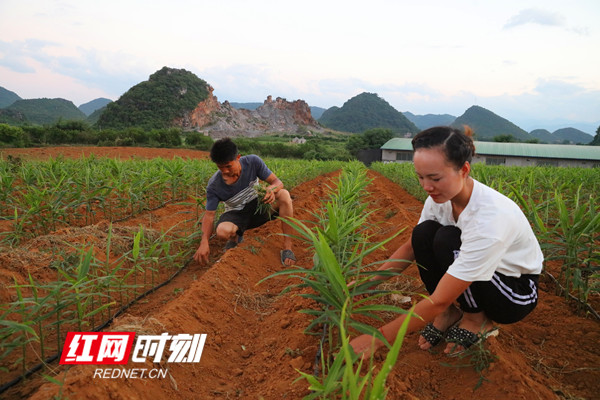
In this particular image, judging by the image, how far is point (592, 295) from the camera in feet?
8.13

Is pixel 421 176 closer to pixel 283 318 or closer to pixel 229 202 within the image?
pixel 283 318

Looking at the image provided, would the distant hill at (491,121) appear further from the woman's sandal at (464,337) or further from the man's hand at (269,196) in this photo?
the woman's sandal at (464,337)

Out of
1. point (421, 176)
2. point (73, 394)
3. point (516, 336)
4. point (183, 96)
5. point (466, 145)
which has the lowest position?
point (516, 336)

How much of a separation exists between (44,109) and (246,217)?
7656cm

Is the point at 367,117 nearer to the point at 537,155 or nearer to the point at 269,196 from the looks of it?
the point at 537,155

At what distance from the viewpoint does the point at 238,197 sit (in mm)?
3445

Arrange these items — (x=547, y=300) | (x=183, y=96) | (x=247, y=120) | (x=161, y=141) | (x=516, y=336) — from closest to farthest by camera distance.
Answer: (x=516, y=336), (x=547, y=300), (x=161, y=141), (x=183, y=96), (x=247, y=120)

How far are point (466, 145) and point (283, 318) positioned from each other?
1447 millimetres

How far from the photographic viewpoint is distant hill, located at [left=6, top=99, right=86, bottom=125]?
189ft

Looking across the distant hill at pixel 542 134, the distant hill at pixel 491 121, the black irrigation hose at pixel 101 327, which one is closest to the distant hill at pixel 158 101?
the distant hill at pixel 491 121

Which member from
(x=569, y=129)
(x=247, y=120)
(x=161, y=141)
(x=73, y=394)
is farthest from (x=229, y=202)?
(x=569, y=129)

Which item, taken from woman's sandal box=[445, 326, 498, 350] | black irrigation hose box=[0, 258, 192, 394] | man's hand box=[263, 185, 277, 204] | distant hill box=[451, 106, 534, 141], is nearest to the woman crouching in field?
woman's sandal box=[445, 326, 498, 350]

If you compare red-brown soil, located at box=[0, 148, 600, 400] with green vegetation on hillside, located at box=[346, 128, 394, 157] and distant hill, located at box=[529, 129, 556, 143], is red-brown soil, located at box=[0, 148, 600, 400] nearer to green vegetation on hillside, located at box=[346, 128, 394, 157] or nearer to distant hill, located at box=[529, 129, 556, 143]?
green vegetation on hillside, located at box=[346, 128, 394, 157]

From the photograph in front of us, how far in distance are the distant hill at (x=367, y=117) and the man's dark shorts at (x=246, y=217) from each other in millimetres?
85059
